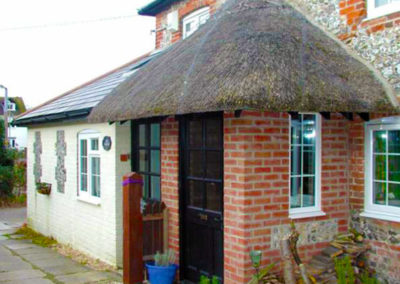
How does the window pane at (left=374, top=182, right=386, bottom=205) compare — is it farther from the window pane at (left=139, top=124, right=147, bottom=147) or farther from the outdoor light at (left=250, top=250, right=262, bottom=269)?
the window pane at (left=139, top=124, right=147, bottom=147)

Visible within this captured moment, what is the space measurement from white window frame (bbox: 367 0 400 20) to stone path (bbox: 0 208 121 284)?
5340mm

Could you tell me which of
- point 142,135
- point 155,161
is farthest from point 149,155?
point 142,135

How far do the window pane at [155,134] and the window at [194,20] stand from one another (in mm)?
3315

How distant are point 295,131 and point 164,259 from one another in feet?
8.36

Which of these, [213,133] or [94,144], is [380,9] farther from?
[94,144]

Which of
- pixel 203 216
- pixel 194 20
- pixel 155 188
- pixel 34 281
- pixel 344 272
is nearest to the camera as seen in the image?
pixel 344 272

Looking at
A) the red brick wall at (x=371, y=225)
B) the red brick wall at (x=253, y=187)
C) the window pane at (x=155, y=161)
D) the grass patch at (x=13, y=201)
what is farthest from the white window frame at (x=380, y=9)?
the grass patch at (x=13, y=201)

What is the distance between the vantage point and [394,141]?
232 inches

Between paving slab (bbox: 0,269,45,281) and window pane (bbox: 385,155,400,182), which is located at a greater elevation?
window pane (bbox: 385,155,400,182)

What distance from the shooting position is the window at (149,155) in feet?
24.7

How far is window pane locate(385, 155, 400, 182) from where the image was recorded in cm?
585

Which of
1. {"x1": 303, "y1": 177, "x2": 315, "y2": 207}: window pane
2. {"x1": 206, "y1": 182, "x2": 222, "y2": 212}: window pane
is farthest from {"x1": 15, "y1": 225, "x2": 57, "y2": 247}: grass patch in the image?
{"x1": 303, "y1": 177, "x2": 315, "y2": 207}: window pane

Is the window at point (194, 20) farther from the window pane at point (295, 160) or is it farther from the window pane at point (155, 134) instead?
the window pane at point (295, 160)

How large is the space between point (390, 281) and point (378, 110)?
2.16 meters
